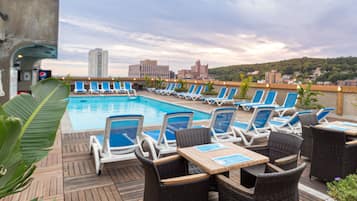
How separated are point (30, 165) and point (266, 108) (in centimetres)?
465

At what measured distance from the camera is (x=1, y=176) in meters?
0.85

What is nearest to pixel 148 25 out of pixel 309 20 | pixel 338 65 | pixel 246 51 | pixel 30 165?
pixel 246 51

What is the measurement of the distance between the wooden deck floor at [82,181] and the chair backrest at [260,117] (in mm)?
1715

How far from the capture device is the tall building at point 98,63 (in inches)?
867

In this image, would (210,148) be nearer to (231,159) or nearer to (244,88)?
(231,159)

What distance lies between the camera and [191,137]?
2.78 meters

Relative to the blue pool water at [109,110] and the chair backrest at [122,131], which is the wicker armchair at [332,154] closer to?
the chair backrest at [122,131]

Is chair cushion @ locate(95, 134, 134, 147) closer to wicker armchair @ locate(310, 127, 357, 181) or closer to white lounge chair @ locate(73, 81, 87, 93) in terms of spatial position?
wicker armchair @ locate(310, 127, 357, 181)

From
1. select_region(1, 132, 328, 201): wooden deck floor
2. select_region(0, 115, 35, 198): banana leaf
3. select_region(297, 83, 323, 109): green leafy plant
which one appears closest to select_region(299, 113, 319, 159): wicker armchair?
select_region(1, 132, 328, 201): wooden deck floor

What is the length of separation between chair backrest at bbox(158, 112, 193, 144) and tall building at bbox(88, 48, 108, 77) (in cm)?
1888

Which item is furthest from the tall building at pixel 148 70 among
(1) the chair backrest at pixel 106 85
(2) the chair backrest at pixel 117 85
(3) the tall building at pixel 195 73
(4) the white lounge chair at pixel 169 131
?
(4) the white lounge chair at pixel 169 131

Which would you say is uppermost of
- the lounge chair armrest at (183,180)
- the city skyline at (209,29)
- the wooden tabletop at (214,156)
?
the city skyline at (209,29)

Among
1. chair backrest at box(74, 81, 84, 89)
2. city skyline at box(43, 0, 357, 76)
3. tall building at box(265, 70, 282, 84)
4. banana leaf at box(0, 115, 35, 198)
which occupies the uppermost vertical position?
city skyline at box(43, 0, 357, 76)

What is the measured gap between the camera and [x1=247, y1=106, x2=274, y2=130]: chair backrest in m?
4.80
